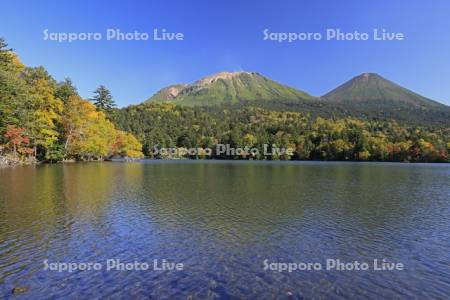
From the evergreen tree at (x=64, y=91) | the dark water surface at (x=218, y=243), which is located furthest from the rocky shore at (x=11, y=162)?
the dark water surface at (x=218, y=243)

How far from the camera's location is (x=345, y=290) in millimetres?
10875

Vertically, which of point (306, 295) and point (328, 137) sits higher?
point (328, 137)

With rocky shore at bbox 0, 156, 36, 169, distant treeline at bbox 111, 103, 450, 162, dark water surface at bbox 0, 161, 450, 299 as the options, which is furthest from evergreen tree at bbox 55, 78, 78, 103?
dark water surface at bbox 0, 161, 450, 299

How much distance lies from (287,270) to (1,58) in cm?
6319

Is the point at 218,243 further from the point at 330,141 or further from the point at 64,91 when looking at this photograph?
the point at 330,141

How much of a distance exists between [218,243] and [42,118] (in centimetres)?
6251

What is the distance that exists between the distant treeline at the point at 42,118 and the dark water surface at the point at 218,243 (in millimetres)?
32837

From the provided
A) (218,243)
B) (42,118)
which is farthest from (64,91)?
(218,243)

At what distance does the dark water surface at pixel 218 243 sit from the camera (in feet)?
35.6

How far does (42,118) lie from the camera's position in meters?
66.9

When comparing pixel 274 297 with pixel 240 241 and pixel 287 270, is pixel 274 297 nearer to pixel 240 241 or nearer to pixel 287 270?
pixel 287 270

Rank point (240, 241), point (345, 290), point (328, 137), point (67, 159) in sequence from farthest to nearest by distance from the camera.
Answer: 1. point (328, 137)
2. point (67, 159)
3. point (240, 241)
4. point (345, 290)

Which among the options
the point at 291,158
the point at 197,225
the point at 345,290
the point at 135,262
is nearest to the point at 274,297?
the point at 345,290

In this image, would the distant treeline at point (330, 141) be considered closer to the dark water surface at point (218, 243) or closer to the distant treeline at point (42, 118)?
the distant treeline at point (42, 118)
